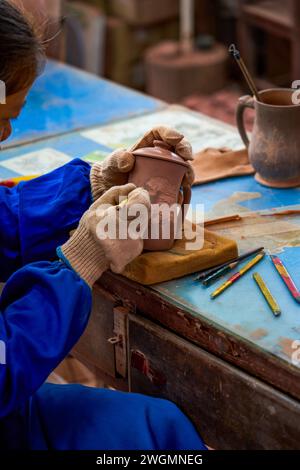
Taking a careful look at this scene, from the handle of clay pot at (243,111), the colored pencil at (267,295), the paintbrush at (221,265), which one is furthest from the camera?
the handle of clay pot at (243,111)

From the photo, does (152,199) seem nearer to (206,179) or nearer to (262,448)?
(206,179)

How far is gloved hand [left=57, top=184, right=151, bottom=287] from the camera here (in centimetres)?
133

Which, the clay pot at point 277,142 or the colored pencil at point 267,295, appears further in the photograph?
the clay pot at point 277,142

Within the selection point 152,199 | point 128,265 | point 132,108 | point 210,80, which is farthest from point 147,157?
point 210,80

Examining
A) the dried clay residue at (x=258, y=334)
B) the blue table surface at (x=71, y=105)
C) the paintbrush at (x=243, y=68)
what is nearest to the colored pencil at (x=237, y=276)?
the dried clay residue at (x=258, y=334)

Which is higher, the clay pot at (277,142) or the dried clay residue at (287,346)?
the clay pot at (277,142)

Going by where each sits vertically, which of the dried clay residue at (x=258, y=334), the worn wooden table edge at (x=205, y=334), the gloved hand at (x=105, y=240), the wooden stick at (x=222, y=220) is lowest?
the worn wooden table edge at (x=205, y=334)

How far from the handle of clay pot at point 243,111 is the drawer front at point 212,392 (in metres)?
0.65

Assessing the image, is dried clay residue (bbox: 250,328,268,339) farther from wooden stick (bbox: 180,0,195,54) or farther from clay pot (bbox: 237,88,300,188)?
wooden stick (bbox: 180,0,195,54)

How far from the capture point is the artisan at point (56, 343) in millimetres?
1247

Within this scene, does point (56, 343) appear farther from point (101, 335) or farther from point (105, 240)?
point (101, 335)

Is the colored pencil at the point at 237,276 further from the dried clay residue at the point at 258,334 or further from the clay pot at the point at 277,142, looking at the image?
the clay pot at the point at 277,142

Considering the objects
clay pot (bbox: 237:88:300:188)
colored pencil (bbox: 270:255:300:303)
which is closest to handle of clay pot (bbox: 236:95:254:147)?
clay pot (bbox: 237:88:300:188)

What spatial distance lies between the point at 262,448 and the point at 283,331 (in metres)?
0.20
